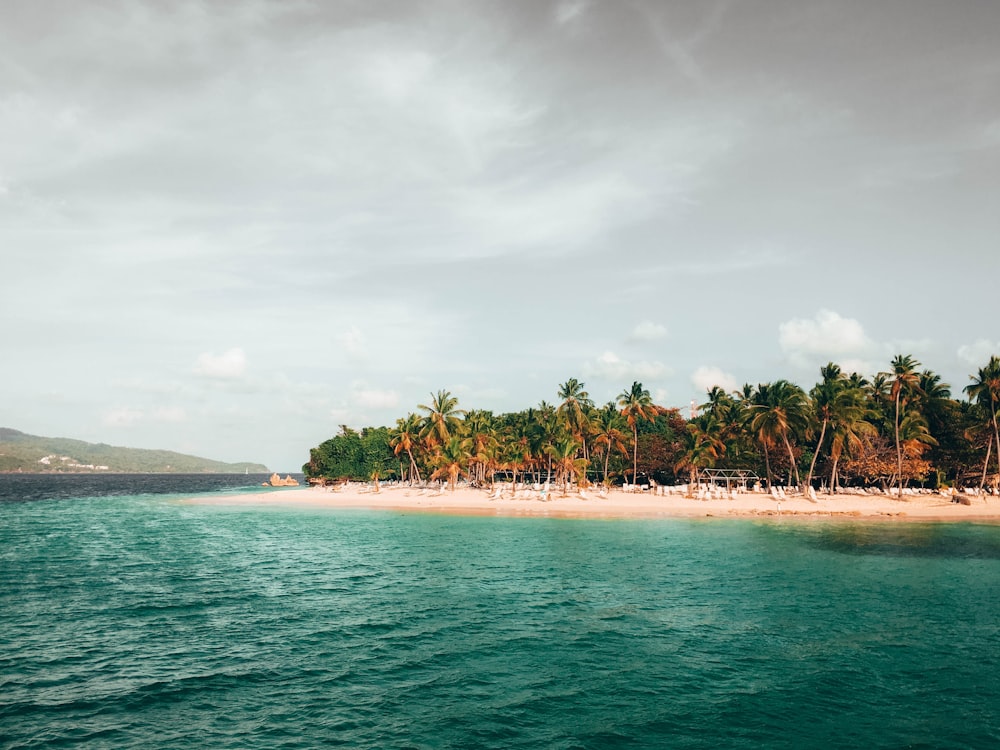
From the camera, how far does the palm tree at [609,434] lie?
10971cm

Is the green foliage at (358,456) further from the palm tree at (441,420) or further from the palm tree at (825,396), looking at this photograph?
the palm tree at (825,396)

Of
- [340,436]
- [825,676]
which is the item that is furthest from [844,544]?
[340,436]

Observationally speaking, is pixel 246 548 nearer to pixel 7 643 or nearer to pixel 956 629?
pixel 7 643

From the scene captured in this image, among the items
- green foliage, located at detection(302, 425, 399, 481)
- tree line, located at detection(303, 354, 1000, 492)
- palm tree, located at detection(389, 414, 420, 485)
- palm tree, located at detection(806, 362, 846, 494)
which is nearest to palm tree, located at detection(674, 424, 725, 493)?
tree line, located at detection(303, 354, 1000, 492)

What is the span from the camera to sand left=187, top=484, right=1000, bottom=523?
237ft

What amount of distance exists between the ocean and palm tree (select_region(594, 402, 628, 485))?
62996 mm

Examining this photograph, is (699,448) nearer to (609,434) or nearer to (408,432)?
(609,434)

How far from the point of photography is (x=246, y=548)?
161ft

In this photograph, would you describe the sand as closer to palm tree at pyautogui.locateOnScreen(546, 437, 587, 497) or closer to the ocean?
palm tree at pyautogui.locateOnScreen(546, 437, 587, 497)

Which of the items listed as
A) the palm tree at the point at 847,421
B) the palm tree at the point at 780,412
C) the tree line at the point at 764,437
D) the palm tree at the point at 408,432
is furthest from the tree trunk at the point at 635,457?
the palm tree at the point at 408,432

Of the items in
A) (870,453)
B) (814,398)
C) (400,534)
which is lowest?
(400,534)

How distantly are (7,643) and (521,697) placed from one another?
2041 cm

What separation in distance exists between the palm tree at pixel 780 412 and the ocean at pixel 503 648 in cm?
4101

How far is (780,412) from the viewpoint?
3349 inches
